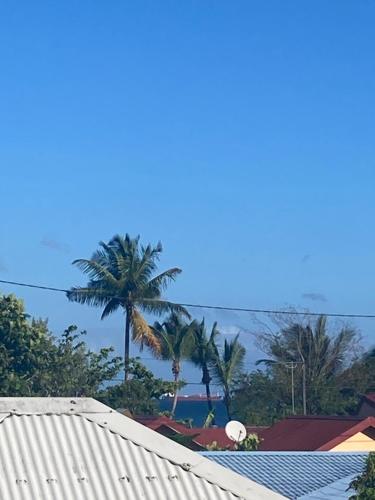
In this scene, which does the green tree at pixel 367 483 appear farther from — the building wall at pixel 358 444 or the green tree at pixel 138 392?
the green tree at pixel 138 392

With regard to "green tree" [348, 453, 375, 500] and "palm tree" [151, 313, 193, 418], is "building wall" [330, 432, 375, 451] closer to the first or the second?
"green tree" [348, 453, 375, 500]

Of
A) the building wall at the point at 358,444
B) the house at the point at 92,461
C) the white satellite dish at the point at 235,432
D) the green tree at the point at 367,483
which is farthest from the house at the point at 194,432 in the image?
the house at the point at 92,461

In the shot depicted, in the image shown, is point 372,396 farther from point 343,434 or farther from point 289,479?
point 289,479

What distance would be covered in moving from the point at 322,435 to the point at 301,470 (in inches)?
414

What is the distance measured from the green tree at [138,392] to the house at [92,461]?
121 ft

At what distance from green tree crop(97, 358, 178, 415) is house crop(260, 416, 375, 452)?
39.4 feet

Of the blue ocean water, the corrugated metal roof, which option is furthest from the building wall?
the blue ocean water

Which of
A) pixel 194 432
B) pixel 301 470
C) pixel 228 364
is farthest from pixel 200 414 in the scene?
pixel 301 470

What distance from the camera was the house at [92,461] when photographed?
815 centimetres

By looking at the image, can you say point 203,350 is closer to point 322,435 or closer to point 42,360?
point 42,360

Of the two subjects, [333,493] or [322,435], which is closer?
[333,493]

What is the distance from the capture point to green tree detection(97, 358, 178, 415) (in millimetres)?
45812

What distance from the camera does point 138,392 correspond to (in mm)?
46500

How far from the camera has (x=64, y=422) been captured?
8.64 meters
